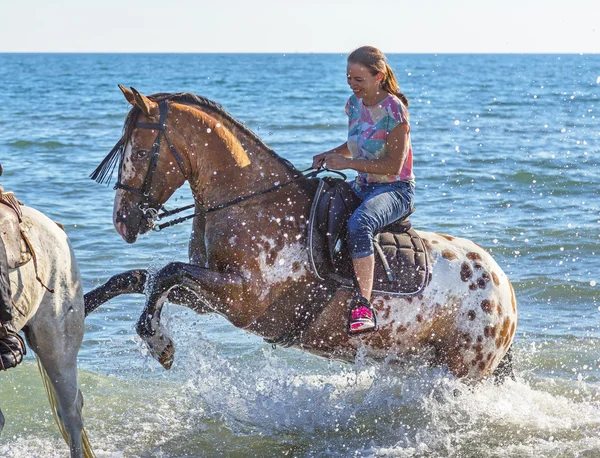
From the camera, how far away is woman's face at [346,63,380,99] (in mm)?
5516

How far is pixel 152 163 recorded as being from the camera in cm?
538

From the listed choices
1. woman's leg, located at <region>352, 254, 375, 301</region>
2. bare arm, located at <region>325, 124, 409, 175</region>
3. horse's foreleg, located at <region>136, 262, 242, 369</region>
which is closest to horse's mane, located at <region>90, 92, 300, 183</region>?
bare arm, located at <region>325, 124, 409, 175</region>

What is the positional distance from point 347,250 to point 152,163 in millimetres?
1370

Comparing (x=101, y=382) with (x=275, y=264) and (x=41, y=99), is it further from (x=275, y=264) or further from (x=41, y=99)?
(x=41, y=99)

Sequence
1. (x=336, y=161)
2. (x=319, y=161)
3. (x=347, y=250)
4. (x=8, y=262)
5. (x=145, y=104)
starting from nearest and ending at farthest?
(x=8, y=262)
(x=145, y=104)
(x=336, y=161)
(x=347, y=250)
(x=319, y=161)

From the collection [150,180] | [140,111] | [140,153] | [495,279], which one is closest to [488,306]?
[495,279]

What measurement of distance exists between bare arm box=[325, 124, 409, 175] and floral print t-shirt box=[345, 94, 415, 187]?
0.05 meters

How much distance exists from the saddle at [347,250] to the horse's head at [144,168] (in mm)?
939

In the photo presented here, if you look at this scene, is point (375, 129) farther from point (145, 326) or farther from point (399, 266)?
point (145, 326)

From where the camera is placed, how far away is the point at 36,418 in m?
6.48

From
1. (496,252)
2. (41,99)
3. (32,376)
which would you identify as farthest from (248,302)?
(41,99)

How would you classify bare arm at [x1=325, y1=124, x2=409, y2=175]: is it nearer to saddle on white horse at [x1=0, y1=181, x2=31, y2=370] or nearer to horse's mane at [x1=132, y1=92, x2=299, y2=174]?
horse's mane at [x1=132, y1=92, x2=299, y2=174]

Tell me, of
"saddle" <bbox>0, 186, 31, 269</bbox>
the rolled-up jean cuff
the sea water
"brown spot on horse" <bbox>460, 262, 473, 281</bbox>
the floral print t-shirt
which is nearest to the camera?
"saddle" <bbox>0, 186, 31, 269</bbox>

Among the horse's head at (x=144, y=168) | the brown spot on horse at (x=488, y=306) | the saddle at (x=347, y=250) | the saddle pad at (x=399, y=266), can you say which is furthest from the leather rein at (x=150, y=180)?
the brown spot on horse at (x=488, y=306)
